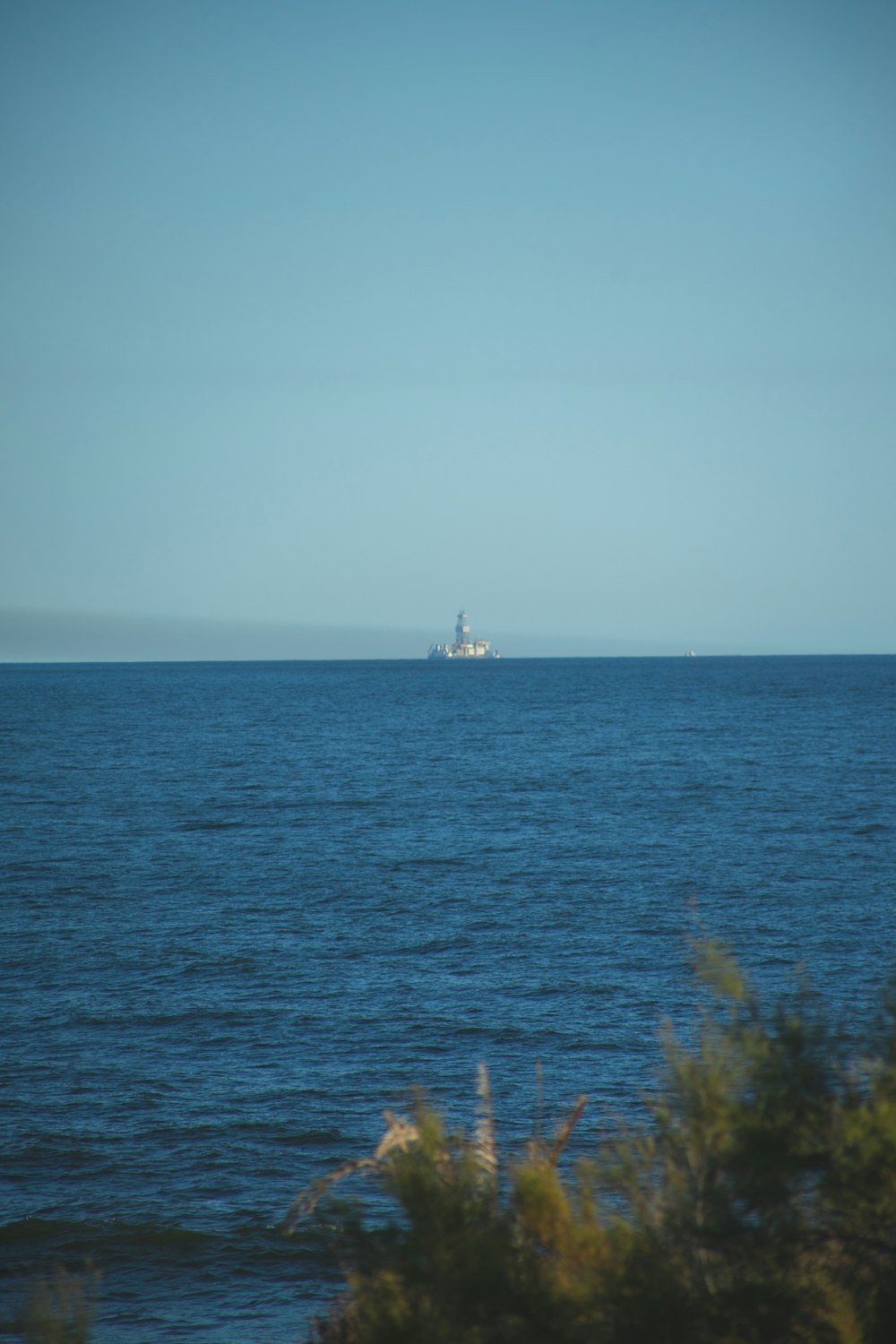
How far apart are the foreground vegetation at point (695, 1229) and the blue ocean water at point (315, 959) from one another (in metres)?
6.62

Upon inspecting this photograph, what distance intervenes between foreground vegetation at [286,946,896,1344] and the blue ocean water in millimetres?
6616

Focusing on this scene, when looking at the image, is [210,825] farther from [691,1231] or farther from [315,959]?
[691,1231]

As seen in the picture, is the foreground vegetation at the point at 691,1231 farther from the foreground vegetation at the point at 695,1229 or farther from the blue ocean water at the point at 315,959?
the blue ocean water at the point at 315,959

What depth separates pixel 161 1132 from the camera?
715 inches

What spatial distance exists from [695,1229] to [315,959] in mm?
20841

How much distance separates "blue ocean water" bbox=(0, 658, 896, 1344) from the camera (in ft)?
52.2

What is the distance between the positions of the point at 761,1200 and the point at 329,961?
812 inches

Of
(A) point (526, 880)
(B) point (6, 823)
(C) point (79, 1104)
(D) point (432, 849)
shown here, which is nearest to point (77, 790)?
(B) point (6, 823)

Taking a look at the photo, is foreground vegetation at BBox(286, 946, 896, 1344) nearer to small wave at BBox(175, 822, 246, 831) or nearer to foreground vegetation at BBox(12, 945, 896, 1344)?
foreground vegetation at BBox(12, 945, 896, 1344)

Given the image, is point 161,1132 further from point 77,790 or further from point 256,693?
point 256,693

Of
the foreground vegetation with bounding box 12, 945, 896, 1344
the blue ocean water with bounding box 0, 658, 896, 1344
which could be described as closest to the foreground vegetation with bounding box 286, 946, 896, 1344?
the foreground vegetation with bounding box 12, 945, 896, 1344

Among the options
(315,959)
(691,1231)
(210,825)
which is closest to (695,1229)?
(691,1231)

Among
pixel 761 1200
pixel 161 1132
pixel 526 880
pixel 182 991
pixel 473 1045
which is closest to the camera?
pixel 761 1200

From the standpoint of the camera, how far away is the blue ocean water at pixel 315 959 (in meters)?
15.9
